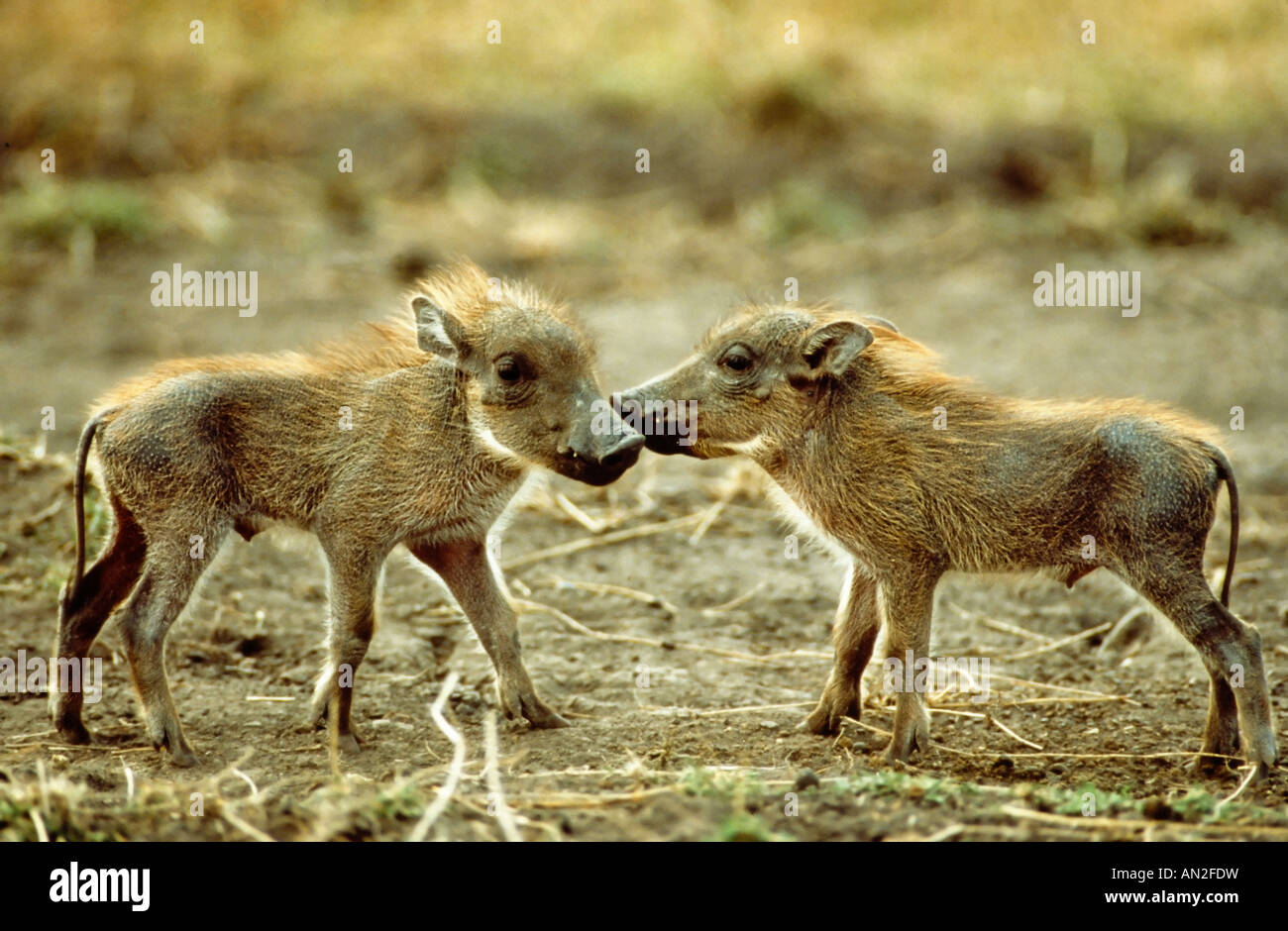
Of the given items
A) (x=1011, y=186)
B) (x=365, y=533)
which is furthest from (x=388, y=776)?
(x=1011, y=186)

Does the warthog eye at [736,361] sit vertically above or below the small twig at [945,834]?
above

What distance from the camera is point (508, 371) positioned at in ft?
18.9

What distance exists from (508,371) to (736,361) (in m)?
0.85

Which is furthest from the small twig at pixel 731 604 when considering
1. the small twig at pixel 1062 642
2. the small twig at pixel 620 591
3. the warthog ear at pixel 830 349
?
the warthog ear at pixel 830 349

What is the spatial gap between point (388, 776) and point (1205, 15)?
14940mm

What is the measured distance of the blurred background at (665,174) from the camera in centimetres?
1078

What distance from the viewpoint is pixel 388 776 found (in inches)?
203

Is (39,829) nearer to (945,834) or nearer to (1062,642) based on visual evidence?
(945,834)

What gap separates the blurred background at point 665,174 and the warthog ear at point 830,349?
3849 millimetres

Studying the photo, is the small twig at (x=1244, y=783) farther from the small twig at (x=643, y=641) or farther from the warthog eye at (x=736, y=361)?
the warthog eye at (x=736, y=361)

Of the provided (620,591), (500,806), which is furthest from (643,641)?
(500,806)

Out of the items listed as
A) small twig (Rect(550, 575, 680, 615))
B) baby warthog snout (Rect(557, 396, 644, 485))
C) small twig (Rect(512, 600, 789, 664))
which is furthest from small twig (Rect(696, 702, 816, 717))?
small twig (Rect(550, 575, 680, 615))

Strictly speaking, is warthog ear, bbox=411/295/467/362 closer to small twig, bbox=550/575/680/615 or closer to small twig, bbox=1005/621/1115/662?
small twig, bbox=550/575/680/615
